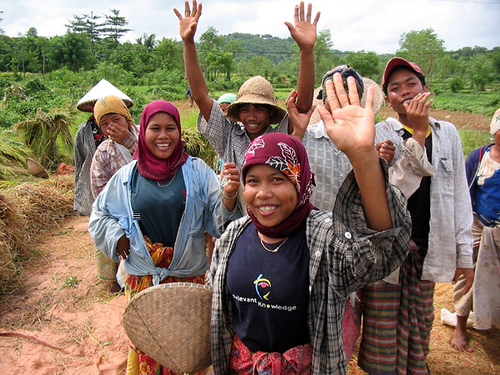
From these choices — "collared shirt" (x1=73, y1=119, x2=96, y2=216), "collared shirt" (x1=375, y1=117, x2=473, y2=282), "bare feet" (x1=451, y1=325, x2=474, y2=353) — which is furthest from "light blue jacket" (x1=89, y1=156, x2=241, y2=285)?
"bare feet" (x1=451, y1=325, x2=474, y2=353)

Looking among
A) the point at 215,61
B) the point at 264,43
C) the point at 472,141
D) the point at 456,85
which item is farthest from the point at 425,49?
the point at 264,43

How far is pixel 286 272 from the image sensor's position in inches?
53.3

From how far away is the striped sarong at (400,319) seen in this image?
2.13m

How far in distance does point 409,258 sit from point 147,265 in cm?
159

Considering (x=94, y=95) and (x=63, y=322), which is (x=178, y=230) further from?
(x=94, y=95)

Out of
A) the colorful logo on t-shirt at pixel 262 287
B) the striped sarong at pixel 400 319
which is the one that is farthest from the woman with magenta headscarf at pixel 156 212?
the striped sarong at pixel 400 319

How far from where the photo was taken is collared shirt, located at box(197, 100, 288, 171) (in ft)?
7.47

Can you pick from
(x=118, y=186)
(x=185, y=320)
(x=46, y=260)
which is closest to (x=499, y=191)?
(x=185, y=320)

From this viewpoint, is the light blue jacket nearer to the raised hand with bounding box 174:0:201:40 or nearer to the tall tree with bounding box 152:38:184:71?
the raised hand with bounding box 174:0:201:40

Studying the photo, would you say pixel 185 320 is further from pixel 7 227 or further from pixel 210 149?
pixel 210 149

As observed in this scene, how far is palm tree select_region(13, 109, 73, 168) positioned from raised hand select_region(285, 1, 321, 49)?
7042 millimetres

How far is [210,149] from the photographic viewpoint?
6559 mm

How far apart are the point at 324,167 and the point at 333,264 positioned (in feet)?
3.23

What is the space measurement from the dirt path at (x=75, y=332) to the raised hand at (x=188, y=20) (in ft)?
8.61
